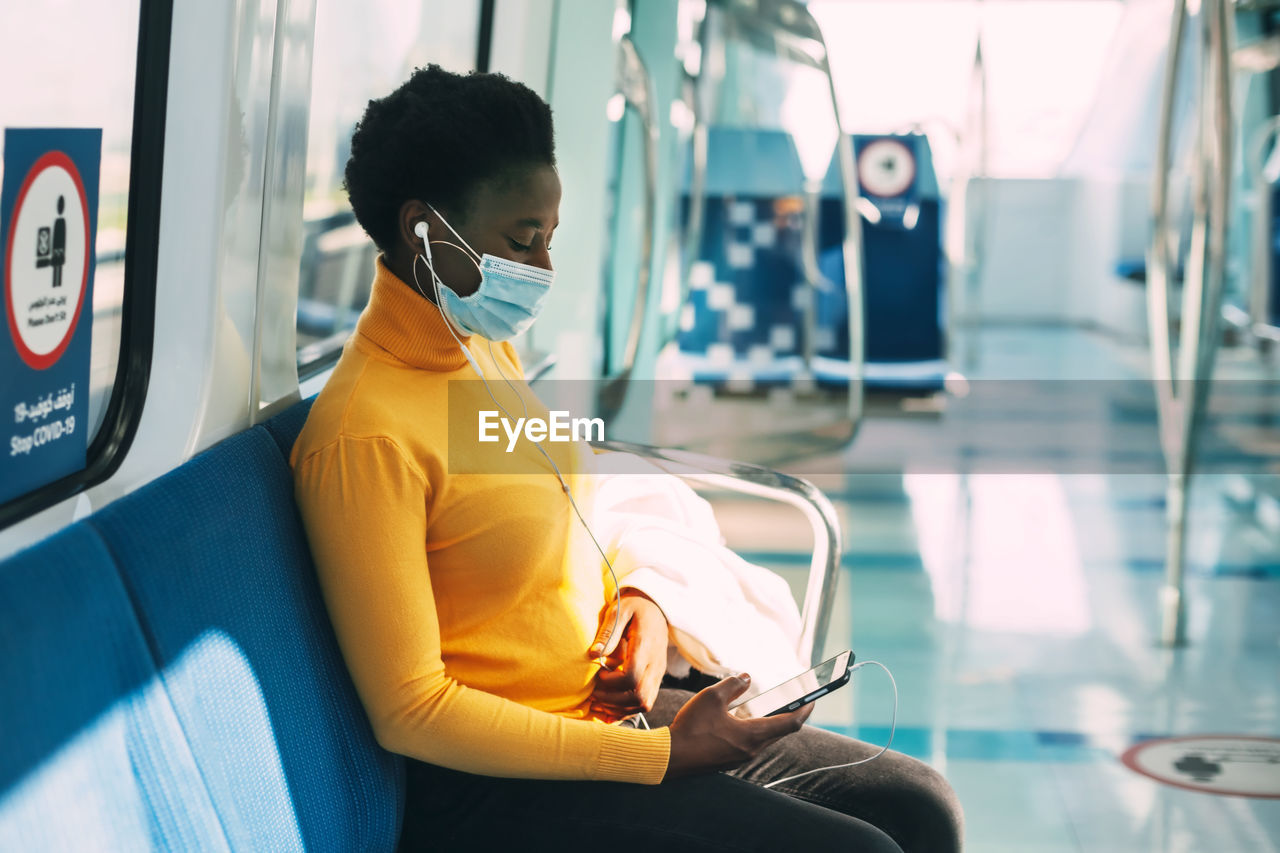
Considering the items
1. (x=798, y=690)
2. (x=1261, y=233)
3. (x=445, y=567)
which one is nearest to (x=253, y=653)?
(x=445, y=567)

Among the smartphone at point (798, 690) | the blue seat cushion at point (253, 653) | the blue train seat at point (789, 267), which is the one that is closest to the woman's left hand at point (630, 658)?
the smartphone at point (798, 690)

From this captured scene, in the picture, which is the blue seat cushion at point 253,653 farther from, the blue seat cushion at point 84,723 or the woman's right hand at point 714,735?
the woman's right hand at point 714,735

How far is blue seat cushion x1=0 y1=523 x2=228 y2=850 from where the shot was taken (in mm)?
830

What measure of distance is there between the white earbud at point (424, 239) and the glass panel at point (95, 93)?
1.03 feet

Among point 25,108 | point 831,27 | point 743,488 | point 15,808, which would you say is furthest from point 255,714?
point 831,27

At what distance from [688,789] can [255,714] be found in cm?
45

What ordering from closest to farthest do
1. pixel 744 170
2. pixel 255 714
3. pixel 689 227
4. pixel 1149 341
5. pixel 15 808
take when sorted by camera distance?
pixel 15 808
pixel 255 714
pixel 689 227
pixel 744 170
pixel 1149 341

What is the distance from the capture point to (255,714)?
112 cm

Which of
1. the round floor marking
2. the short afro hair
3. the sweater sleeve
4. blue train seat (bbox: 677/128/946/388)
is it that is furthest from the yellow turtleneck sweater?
blue train seat (bbox: 677/128/946/388)

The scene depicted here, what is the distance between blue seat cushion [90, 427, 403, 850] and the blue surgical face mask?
10.2 inches

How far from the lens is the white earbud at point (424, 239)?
1.31m

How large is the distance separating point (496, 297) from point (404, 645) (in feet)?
1.32

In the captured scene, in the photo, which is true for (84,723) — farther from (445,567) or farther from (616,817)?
(616,817)

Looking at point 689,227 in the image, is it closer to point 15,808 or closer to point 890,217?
point 890,217
